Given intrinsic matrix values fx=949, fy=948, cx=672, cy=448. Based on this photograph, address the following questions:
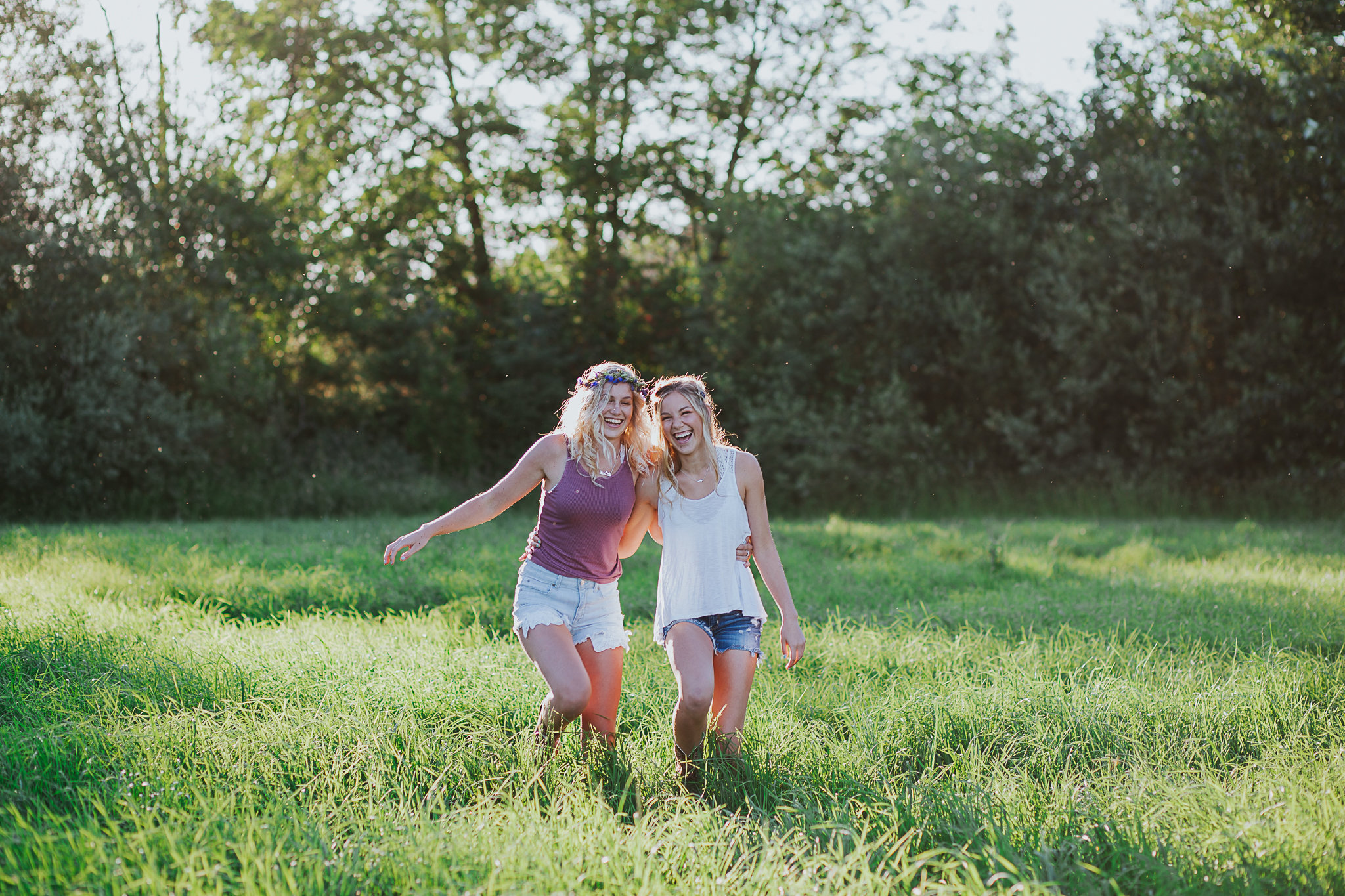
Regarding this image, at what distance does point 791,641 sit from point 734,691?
347mm

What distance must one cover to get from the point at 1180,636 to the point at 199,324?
668 inches

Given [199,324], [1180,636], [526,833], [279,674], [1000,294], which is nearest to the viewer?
[526,833]

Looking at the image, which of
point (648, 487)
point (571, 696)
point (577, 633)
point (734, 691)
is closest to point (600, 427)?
point (648, 487)

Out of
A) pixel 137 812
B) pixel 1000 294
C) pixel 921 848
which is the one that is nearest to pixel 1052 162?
pixel 1000 294

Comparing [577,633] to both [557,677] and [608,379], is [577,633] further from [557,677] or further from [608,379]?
[608,379]

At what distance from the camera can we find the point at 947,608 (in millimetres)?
7754

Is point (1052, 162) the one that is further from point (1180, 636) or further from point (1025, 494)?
A: point (1180, 636)

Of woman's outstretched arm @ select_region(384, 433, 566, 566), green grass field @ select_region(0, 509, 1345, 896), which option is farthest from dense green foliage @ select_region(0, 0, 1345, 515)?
→ woman's outstretched arm @ select_region(384, 433, 566, 566)

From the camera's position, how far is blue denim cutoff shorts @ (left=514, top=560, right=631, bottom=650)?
174 inches

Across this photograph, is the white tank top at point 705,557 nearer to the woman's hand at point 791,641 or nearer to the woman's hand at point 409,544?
the woman's hand at point 791,641

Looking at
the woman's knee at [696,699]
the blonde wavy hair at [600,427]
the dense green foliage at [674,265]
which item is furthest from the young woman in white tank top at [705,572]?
the dense green foliage at [674,265]

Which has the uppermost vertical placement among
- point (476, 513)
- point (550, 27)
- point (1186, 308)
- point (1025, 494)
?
point (550, 27)

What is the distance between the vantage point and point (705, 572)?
4273mm

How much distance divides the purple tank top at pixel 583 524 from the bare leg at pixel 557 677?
1.01 feet
